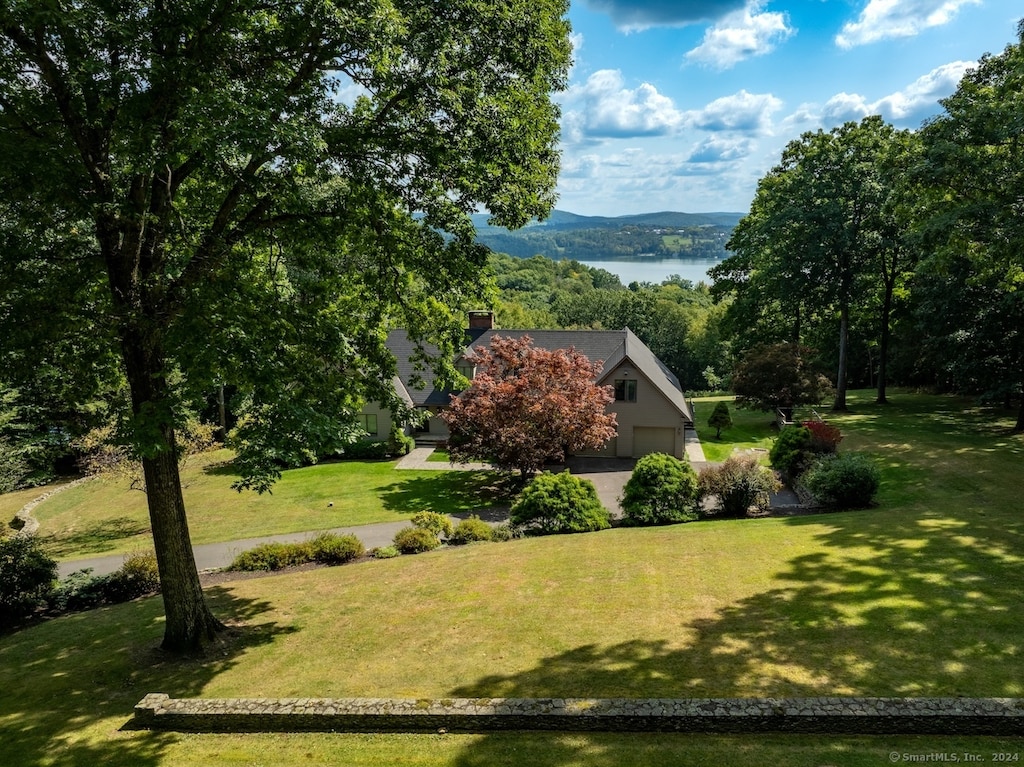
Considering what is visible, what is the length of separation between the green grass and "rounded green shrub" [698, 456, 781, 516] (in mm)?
2749

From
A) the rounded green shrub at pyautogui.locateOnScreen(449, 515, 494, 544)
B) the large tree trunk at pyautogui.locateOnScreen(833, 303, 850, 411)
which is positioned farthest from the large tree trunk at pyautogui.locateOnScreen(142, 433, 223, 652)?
the large tree trunk at pyautogui.locateOnScreen(833, 303, 850, 411)

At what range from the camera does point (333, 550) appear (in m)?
17.2

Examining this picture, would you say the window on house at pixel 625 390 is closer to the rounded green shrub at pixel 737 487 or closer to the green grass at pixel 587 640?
the rounded green shrub at pixel 737 487

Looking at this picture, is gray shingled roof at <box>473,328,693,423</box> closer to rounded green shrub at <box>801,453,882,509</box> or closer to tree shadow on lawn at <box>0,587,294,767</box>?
rounded green shrub at <box>801,453,882,509</box>

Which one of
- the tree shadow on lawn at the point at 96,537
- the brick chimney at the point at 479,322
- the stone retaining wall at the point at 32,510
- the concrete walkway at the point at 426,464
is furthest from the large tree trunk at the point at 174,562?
the brick chimney at the point at 479,322

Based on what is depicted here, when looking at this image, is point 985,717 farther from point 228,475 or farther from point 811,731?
point 228,475

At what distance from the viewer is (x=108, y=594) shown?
49.8 feet

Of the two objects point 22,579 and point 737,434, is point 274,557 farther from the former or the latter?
point 737,434

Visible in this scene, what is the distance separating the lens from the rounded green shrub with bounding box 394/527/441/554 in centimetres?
1802

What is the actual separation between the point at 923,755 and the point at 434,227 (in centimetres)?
982

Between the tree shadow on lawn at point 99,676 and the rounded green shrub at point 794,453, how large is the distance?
61.1 feet

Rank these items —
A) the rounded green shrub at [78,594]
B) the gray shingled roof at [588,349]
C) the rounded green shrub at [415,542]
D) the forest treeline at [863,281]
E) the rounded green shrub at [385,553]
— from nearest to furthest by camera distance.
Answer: the forest treeline at [863,281], the rounded green shrub at [78,594], the rounded green shrub at [385,553], the rounded green shrub at [415,542], the gray shingled roof at [588,349]

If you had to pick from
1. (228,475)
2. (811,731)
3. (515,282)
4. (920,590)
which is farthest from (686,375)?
(515,282)

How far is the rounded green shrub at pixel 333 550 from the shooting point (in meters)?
17.2
